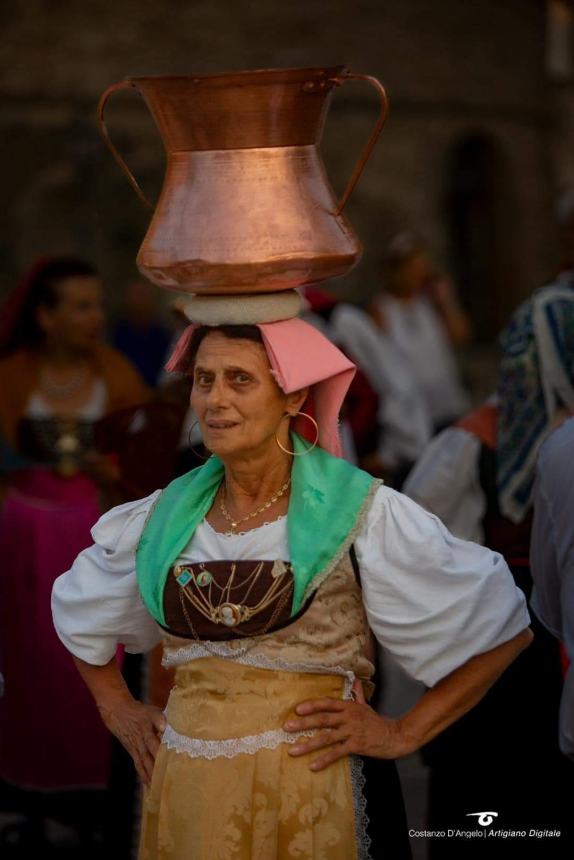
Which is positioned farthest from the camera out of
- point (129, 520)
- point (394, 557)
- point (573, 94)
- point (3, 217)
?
point (573, 94)

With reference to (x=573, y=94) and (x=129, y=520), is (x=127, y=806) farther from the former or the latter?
(x=573, y=94)

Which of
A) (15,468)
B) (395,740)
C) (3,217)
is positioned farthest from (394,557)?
(3,217)

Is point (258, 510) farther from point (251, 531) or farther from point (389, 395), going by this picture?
point (389, 395)

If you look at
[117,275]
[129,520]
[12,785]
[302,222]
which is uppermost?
[302,222]

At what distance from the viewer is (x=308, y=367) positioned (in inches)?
133

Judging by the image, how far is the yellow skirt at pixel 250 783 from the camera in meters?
3.30

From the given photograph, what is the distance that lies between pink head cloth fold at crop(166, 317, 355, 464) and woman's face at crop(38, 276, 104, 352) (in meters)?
2.96

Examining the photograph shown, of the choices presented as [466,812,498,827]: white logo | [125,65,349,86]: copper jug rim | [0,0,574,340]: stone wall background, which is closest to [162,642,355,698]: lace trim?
[125,65,349,86]: copper jug rim

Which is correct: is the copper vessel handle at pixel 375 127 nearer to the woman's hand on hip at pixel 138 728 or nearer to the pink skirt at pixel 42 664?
the woman's hand on hip at pixel 138 728

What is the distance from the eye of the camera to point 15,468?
6.67 meters

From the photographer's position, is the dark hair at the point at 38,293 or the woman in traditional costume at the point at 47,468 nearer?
the woman in traditional costume at the point at 47,468

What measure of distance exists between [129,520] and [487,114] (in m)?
15.5

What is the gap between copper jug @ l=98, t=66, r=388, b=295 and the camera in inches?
130

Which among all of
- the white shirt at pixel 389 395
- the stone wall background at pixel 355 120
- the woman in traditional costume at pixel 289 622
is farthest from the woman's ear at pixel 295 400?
the stone wall background at pixel 355 120
